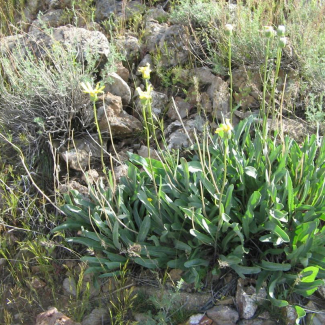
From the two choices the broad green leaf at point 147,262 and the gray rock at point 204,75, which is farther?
the gray rock at point 204,75

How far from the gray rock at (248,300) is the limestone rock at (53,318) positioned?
938mm

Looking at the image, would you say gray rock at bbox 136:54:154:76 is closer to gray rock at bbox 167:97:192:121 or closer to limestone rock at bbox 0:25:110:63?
limestone rock at bbox 0:25:110:63

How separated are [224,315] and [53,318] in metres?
0.96

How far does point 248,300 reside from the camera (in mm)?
2371

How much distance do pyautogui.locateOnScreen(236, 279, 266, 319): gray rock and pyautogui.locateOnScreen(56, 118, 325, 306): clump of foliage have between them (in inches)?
3.4

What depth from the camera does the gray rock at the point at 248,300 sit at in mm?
2361

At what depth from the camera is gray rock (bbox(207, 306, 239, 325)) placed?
7.73 feet

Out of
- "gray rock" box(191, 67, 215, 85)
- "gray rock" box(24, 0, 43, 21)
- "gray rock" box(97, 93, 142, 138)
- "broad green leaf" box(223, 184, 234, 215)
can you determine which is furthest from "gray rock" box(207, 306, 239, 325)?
"gray rock" box(24, 0, 43, 21)

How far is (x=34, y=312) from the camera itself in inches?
103

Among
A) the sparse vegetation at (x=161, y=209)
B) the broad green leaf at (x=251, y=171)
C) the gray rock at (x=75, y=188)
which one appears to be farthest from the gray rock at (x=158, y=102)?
the broad green leaf at (x=251, y=171)

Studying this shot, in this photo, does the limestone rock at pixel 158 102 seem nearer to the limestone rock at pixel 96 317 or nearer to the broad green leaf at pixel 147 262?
the broad green leaf at pixel 147 262

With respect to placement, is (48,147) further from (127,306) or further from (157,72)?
(127,306)

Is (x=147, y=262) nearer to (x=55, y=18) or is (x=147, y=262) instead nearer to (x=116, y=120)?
(x=116, y=120)

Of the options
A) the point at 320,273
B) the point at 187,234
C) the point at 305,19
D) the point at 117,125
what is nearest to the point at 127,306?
the point at 187,234
